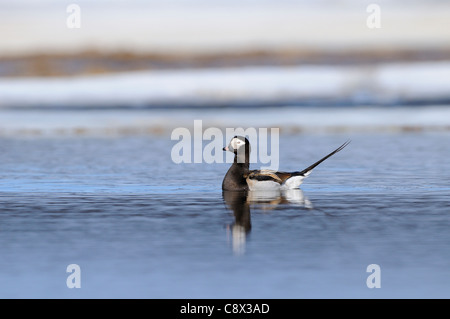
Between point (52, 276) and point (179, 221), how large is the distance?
119 inches

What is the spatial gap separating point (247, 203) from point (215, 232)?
105 inches

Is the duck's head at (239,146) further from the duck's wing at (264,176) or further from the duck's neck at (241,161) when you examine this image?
the duck's wing at (264,176)

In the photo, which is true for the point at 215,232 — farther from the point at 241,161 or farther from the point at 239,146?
the point at 239,146

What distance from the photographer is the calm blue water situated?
798 cm

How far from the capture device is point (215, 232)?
1039cm

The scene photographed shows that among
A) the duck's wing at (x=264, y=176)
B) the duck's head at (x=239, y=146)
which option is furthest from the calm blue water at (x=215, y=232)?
the duck's head at (x=239, y=146)

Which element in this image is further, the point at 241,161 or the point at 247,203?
the point at 241,161

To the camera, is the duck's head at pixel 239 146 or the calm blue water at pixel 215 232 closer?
the calm blue water at pixel 215 232

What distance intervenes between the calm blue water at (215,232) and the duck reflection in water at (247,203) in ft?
0.08

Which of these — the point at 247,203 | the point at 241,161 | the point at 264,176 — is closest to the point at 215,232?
the point at 247,203

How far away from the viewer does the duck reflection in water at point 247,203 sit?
33.6 feet

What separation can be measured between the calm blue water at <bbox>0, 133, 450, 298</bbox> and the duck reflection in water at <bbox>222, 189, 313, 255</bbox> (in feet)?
0.08
